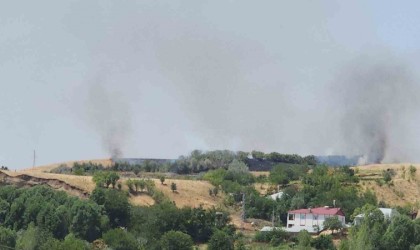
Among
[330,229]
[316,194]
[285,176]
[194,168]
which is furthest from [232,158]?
[330,229]

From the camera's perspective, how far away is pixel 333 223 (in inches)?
2653

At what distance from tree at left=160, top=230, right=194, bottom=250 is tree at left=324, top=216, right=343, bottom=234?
12.5 metres

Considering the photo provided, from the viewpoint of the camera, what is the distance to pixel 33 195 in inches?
2758

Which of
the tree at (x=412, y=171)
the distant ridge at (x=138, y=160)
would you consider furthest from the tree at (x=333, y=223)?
the distant ridge at (x=138, y=160)

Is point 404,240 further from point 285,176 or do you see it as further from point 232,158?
point 232,158

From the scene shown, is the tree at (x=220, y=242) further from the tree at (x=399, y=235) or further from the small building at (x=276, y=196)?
the small building at (x=276, y=196)

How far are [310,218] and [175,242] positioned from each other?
640 inches

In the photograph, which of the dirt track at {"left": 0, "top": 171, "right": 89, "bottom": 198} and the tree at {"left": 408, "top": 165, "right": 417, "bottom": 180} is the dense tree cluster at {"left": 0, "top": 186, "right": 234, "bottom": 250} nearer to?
the dirt track at {"left": 0, "top": 171, "right": 89, "bottom": 198}

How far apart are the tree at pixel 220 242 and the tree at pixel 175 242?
5.04ft

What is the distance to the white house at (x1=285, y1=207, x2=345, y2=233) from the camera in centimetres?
7100

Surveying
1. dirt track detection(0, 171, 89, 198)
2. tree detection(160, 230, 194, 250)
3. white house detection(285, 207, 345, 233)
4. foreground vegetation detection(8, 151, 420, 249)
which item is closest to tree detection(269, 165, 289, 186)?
foreground vegetation detection(8, 151, 420, 249)

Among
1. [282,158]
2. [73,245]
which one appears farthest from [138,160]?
[73,245]

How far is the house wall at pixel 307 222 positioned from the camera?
71.0 m

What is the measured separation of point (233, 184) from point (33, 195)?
21400 millimetres
